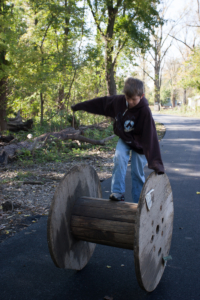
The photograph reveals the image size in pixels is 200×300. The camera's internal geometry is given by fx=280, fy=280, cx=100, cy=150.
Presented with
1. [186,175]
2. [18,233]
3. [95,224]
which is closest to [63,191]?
[95,224]

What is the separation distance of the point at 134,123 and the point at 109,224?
1184 mm

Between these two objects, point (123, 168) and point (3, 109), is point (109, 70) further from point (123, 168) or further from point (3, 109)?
point (123, 168)

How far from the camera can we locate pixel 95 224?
8.83 feet

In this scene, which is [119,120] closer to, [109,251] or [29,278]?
[109,251]

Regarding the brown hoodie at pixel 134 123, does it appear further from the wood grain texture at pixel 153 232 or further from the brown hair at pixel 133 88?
the wood grain texture at pixel 153 232

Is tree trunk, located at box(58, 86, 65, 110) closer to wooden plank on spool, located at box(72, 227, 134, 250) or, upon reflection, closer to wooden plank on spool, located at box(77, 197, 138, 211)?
wooden plank on spool, located at box(77, 197, 138, 211)

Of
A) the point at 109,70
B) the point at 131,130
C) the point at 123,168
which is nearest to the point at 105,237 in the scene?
the point at 123,168

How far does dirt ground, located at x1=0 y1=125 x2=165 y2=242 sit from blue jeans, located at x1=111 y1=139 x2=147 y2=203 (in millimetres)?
1866

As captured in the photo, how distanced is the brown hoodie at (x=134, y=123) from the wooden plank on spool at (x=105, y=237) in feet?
2.47

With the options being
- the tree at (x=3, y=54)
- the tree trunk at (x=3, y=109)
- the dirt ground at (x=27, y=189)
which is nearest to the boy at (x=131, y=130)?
the dirt ground at (x=27, y=189)

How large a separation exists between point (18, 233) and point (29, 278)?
3.83 ft

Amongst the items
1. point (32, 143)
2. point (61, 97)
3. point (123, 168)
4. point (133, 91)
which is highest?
point (61, 97)

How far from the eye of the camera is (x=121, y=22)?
16.5 m

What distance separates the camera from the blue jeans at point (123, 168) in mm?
3201
